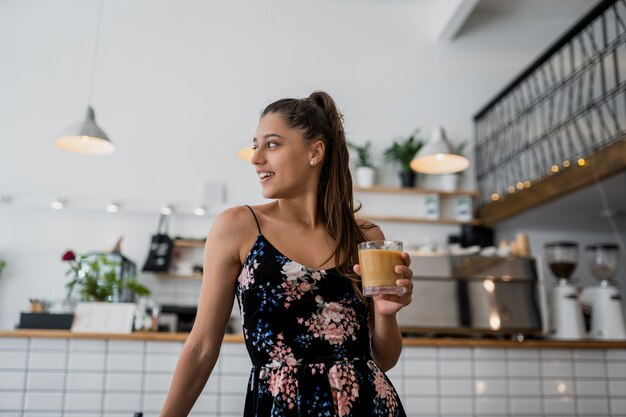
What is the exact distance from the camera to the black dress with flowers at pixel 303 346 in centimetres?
122

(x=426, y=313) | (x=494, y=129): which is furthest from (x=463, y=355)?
(x=494, y=129)

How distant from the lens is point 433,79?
22.7 ft

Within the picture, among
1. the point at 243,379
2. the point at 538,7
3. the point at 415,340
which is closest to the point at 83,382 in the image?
the point at 243,379

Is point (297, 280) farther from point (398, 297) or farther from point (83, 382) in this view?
point (83, 382)

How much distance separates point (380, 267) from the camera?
1.26 meters

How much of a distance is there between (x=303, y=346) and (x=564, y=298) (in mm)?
4265

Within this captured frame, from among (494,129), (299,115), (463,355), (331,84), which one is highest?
(331,84)

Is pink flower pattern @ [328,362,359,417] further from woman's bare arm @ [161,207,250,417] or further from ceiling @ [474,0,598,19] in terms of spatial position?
ceiling @ [474,0,598,19]

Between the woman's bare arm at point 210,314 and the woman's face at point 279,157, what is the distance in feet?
0.36

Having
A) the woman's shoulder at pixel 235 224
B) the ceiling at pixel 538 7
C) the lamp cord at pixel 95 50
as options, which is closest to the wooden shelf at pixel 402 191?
the ceiling at pixel 538 7

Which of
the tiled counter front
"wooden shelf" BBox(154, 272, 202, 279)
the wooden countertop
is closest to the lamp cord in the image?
"wooden shelf" BBox(154, 272, 202, 279)

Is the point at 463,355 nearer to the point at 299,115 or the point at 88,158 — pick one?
the point at 299,115

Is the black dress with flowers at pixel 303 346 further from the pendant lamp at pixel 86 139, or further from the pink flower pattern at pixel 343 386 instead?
the pendant lamp at pixel 86 139

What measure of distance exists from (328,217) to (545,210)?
15.5 feet
